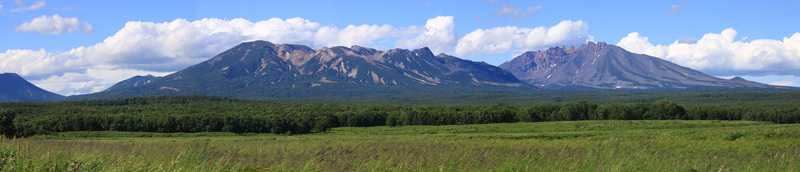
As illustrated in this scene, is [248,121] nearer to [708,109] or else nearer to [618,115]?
[618,115]

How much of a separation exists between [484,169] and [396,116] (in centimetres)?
11042

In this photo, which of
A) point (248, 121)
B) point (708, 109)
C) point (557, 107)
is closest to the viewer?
point (248, 121)

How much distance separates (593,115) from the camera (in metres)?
118

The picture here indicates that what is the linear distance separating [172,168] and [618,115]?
115 metres

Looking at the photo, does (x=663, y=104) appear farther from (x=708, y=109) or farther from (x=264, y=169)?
(x=264, y=169)

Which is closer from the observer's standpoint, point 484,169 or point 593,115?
point 484,169

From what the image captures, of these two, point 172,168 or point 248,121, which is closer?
point 172,168

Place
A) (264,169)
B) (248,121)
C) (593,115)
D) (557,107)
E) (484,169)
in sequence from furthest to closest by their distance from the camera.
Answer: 1. (557,107)
2. (593,115)
3. (248,121)
4. (484,169)
5. (264,169)

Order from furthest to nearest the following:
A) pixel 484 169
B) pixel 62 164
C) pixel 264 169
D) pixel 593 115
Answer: pixel 593 115, pixel 484 169, pixel 264 169, pixel 62 164

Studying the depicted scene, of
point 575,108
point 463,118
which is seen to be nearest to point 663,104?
point 575,108

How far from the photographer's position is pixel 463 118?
371ft

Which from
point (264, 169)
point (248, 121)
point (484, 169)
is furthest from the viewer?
point (248, 121)

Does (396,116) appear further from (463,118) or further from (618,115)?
(618,115)

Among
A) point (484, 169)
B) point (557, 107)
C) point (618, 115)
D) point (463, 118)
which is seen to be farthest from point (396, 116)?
point (484, 169)
